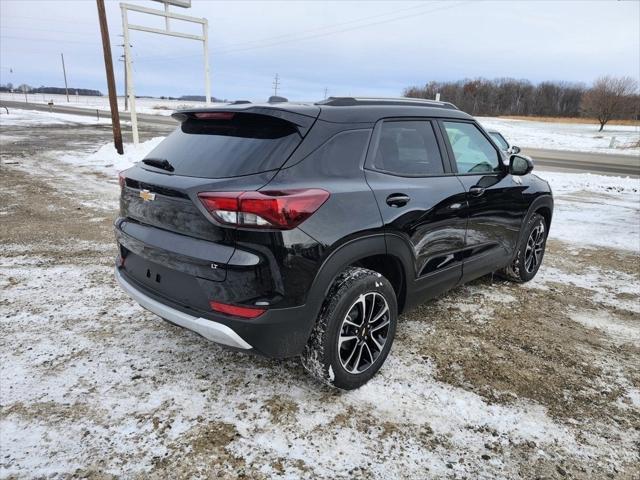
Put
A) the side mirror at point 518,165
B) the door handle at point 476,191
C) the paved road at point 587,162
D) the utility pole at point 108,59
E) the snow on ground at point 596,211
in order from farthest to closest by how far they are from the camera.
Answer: the paved road at point 587,162
the utility pole at point 108,59
the snow on ground at point 596,211
the side mirror at point 518,165
the door handle at point 476,191

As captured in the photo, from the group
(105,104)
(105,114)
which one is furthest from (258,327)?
(105,104)

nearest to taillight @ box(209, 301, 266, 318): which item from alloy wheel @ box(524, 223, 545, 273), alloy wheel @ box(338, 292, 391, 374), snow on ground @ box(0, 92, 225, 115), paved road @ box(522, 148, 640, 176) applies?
alloy wheel @ box(338, 292, 391, 374)

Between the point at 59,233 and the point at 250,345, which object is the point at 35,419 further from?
the point at 59,233

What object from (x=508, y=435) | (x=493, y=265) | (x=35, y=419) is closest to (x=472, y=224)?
(x=493, y=265)

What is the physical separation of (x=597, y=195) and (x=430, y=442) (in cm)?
1054

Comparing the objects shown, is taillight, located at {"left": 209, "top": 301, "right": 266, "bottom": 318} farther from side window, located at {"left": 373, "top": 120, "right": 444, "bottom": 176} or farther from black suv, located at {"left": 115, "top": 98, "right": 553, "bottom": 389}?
side window, located at {"left": 373, "top": 120, "right": 444, "bottom": 176}

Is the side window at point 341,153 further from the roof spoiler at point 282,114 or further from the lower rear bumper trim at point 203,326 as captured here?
the lower rear bumper trim at point 203,326

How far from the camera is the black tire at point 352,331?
8.45 ft

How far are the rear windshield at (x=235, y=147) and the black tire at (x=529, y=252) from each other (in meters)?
3.03

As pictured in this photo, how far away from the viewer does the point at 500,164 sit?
4055 millimetres

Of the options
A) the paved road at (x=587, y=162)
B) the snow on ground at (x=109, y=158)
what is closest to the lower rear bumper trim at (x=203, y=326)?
the snow on ground at (x=109, y=158)

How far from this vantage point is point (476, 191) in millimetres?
3596

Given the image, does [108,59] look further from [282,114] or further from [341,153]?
[341,153]

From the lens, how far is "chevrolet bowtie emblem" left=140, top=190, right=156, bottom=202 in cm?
264
